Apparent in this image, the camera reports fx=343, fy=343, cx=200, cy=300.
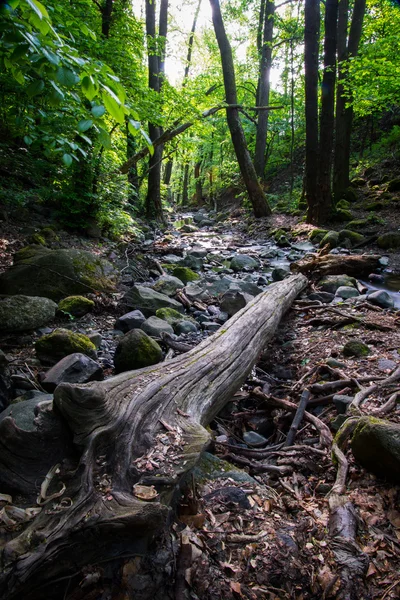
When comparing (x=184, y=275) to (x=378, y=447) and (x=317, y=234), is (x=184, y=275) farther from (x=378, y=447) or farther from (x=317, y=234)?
(x=378, y=447)

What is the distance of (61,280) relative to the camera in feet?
17.4

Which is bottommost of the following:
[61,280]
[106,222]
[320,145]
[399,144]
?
[61,280]

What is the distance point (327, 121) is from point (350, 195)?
10.5ft

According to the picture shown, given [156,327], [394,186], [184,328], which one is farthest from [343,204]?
[156,327]

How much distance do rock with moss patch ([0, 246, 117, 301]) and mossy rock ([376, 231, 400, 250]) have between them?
22.8 ft

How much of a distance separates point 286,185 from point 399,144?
694 centimetres

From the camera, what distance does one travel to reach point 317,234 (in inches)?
418

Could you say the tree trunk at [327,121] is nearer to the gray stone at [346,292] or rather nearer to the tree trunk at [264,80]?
the gray stone at [346,292]

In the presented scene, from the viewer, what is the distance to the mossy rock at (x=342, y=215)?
11180 millimetres

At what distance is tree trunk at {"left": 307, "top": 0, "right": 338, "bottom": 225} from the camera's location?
10.1 metres

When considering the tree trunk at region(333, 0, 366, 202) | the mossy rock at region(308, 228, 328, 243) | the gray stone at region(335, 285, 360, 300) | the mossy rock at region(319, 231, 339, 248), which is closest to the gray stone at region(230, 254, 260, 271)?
the mossy rock at region(319, 231, 339, 248)

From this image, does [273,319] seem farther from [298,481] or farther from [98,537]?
[98,537]

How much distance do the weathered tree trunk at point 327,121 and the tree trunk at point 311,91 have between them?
0.24 m

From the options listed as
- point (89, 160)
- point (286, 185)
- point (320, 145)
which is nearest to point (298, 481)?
point (89, 160)
